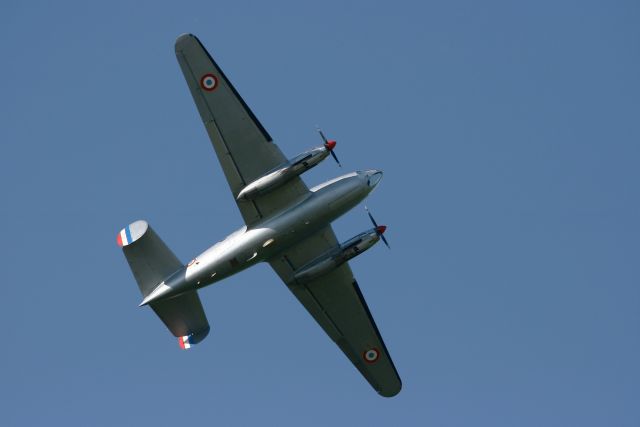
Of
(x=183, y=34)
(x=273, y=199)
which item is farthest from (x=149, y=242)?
(x=183, y=34)

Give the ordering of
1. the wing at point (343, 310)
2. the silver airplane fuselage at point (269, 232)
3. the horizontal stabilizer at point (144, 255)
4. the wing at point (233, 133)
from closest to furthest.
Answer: the wing at point (233, 133)
the silver airplane fuselage at point (269, 232)
the horizontal stabilizer at point (144, 255)
the wing at point (343, 310)

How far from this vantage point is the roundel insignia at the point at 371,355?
4650cm

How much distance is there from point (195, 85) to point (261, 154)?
13.6 feet

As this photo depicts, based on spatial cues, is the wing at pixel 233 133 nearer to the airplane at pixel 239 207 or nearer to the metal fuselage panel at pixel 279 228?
the airplane at pixel 239 207

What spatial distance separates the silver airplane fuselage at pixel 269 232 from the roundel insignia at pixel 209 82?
6.27 metres

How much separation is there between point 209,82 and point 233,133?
2443 mm

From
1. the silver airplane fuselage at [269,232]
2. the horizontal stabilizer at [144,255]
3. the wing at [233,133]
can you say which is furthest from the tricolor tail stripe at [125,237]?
the wing at [233,133]

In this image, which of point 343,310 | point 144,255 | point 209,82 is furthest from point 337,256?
point 209,82

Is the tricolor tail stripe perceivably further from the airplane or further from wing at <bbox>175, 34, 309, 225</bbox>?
wing at <bbox>175, 34, 309, 225</bbox>

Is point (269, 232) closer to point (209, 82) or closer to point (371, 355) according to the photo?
point (209, 82)

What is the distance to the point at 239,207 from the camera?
138ft

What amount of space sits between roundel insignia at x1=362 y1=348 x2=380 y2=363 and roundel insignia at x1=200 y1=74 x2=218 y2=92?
49.9ft

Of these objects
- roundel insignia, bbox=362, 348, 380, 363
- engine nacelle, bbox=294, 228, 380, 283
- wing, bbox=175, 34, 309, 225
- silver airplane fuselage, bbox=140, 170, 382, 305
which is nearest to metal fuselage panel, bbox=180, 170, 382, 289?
silver airplane fuselage, bbox=140, 170, 382, 305

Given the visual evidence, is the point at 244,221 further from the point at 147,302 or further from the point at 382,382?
the point at 382,382
